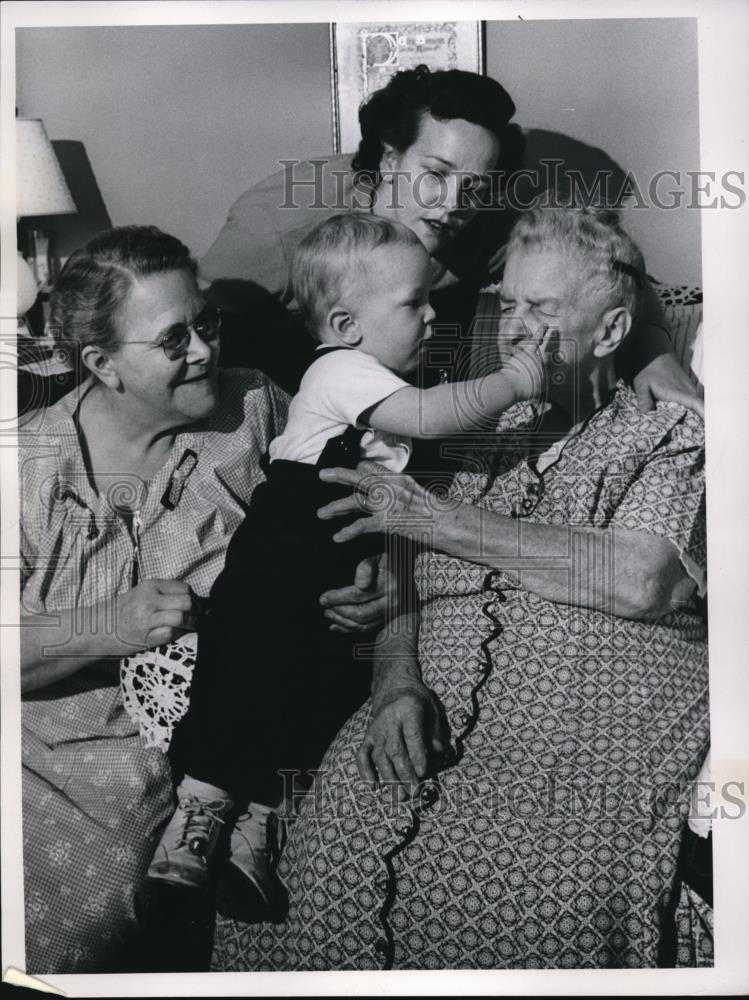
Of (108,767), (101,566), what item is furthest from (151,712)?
(101,566)

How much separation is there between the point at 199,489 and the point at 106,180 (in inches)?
26.5

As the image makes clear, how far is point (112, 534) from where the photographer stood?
1992mm

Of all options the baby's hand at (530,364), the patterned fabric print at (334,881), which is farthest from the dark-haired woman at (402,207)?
the patterned fabric print at (334,881)

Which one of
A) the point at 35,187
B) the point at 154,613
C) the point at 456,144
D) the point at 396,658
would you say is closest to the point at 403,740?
the point at 396,658

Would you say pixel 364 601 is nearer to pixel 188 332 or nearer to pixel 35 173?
pixel 188 332

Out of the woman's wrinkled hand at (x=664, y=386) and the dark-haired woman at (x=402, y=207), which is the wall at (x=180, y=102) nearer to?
the dark-haired woman at (x=402, y=207)

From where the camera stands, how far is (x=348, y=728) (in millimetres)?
1960

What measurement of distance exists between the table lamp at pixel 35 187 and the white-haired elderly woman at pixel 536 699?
762mm

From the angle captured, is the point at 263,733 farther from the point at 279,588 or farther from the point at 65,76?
the point at 65,76

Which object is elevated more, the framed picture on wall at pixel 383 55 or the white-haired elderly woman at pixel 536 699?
the framed picture on wall at pixel 383 55

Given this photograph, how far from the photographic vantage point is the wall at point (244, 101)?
2027 mm

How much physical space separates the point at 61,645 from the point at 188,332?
0.69 metres

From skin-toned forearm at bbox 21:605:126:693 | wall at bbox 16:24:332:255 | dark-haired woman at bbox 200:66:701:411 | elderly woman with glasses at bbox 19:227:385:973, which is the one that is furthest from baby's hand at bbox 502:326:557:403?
skin-toned forearm at bbox 21:605:126:693

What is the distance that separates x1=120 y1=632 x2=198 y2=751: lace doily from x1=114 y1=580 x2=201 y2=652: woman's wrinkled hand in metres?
0.02
